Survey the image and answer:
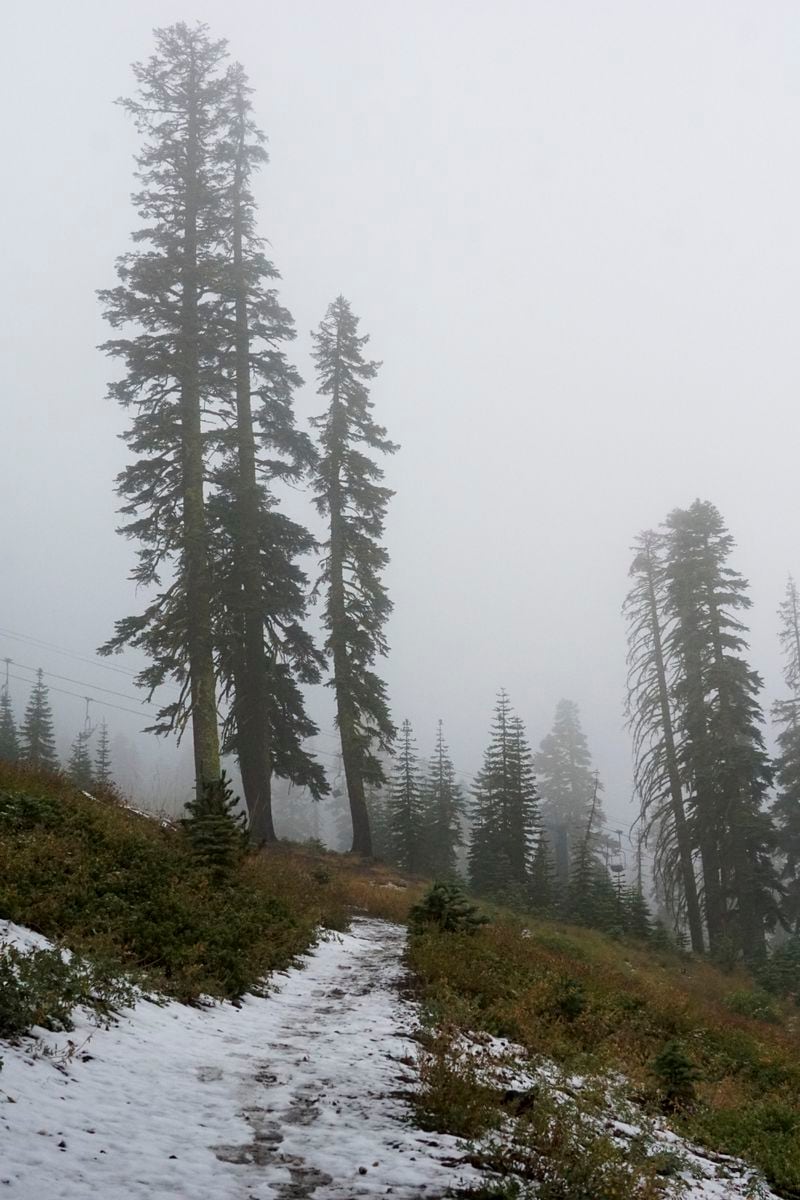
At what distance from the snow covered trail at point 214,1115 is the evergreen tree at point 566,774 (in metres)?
59.7

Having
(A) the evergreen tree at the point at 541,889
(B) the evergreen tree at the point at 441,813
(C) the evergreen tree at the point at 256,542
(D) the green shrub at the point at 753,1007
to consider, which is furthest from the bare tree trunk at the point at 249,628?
(B) the evergreen tree at the point at 441,813

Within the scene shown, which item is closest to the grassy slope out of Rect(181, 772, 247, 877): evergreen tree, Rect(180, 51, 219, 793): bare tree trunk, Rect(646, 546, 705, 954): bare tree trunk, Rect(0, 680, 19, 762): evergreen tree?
Rect(181, 772, 247, 877): evergreen tree

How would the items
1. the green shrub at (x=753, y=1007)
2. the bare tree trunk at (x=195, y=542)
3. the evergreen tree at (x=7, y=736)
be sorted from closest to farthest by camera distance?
the green shrub at (x=753, y=1007) → the bare tree trunk at (x=195, y=542) → the evergreen tree at (x=7, y=736)

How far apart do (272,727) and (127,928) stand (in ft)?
46.7

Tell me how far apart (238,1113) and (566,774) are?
66413 millimetres

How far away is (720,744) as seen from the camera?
81.8ft

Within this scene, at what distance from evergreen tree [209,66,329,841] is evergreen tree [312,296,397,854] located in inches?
90.5

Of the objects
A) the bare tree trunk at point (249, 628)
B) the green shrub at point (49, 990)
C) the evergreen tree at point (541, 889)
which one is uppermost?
the bare tree trunk at point (249, 628)

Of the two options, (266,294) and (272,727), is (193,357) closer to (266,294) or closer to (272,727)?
(266,294)

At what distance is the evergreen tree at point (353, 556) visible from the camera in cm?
2359

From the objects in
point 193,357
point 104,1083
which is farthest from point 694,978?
point 193,357

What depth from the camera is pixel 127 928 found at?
697 cm

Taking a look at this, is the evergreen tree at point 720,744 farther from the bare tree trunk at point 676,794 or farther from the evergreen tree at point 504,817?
the evergreen tree at point 504,817

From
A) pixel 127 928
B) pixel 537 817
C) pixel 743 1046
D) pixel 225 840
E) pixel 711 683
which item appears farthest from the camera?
pixel 537 817
